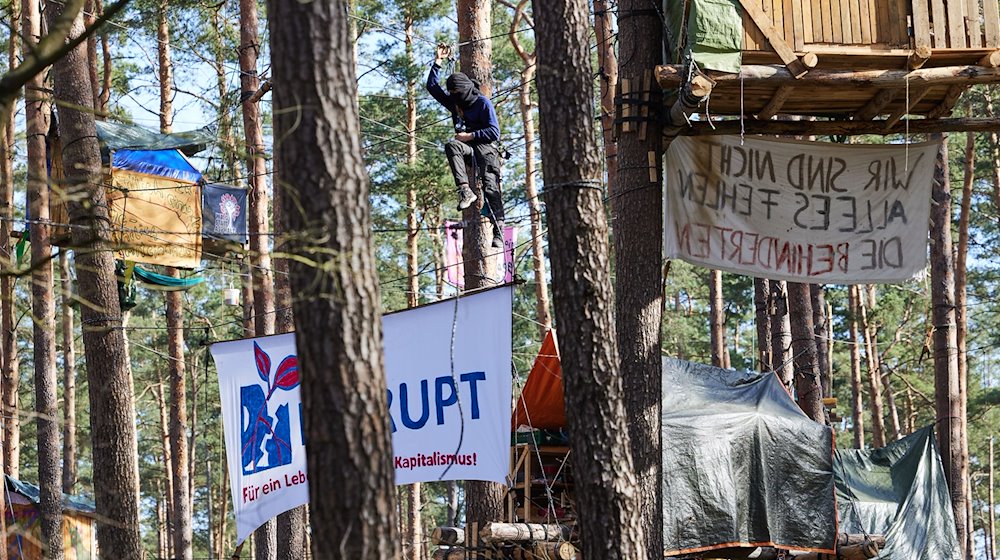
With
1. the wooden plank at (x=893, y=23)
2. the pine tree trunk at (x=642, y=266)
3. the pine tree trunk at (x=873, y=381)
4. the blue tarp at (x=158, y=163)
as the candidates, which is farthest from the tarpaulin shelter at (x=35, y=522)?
the pine tree trunk at (x=873, y=381)

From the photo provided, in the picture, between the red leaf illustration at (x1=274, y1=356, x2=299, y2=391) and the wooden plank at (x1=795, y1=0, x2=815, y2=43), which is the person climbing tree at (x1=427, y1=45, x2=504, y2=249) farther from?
the wooden plank at (x1=795, y1=0, x2=815, y2=43)

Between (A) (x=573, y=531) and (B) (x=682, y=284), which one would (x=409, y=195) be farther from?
(A) (x=573, y=531)

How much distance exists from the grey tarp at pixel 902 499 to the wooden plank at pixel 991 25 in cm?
645

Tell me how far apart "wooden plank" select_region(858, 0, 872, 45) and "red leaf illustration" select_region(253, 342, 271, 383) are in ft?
20.2

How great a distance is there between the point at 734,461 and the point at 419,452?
4270 mm

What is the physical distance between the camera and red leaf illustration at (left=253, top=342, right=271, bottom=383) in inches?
444

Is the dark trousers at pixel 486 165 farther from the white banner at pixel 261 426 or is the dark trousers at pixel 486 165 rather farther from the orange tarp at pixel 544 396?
the white banner at pixel 261 426

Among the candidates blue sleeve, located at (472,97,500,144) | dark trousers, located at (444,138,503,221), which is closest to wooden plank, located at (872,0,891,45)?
blue sleeve, located at (472,97,500,144)

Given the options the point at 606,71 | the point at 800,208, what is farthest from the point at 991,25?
the point at 606,71

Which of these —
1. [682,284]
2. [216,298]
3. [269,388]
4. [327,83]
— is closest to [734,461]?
[269,388]

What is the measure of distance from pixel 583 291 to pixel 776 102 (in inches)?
140

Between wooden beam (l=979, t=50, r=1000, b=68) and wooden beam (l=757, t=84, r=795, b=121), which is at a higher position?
wooden beam (l=979, t=50, r=1000, b=68)

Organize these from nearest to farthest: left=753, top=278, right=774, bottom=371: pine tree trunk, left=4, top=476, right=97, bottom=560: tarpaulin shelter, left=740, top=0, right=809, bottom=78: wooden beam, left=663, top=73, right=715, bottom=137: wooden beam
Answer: left=663, top=73, right=715, bottom=137: wooden beam, left=740, top=0, right=809, bottom=78: wooden beam, left=753, top=278, right=774, bottom=371: pine tree trunk, left=4, top=476, right=97, bottom=560: tarpaulin shelter

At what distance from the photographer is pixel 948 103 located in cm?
1119
